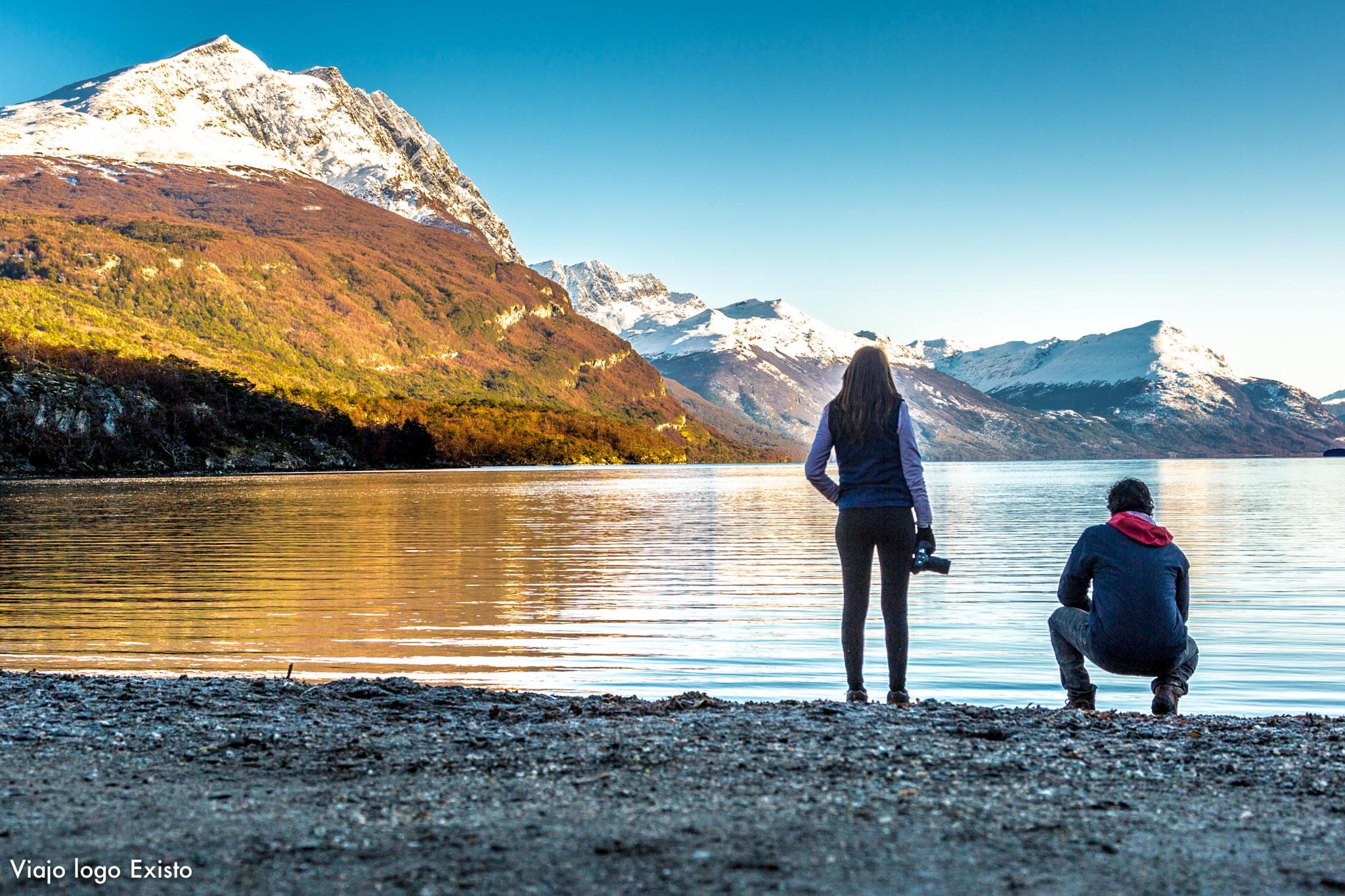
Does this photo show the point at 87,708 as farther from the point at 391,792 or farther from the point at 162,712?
the point at 391,792

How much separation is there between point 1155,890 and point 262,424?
189703mm

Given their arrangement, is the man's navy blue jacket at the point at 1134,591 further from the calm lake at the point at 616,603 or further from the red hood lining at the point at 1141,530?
the calm lake at the point at 616,603

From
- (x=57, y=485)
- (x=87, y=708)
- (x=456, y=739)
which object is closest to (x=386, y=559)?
(x=87, y=708)

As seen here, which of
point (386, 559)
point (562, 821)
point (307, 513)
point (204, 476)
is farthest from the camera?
point (204, 476)

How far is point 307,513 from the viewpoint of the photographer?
179 ft

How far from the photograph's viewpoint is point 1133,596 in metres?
9.05

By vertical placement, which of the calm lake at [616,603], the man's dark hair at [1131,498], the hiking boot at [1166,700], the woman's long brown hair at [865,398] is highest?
the woman's long brown hair at [865,398]

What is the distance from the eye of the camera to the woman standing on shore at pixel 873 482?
973 cm

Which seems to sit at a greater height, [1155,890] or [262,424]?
[262,424]

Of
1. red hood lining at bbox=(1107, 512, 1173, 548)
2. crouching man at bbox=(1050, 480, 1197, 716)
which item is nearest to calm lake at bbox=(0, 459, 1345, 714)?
crouching man at bbox=(1050, 480, 1197, 716)

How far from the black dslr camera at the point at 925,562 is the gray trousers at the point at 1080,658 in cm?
135

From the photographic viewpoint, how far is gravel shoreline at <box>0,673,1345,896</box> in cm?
503

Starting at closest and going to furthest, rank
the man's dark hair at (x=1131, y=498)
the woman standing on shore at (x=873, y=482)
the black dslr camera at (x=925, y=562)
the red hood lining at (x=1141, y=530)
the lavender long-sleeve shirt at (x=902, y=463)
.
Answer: the red hood lining at (x=1141, y=530) → the man's dark hair at (x=1131, y=498) → the black dslr camera at (x=925, y=562) → the lavender long-sleeve shirt at (x=902, y=463) → the woman standing on shore at (x=873, y=482)

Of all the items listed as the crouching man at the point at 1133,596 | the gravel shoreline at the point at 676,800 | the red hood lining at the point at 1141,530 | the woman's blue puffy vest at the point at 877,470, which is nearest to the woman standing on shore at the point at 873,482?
the woman's blue puffy vest at the point at 877,470
